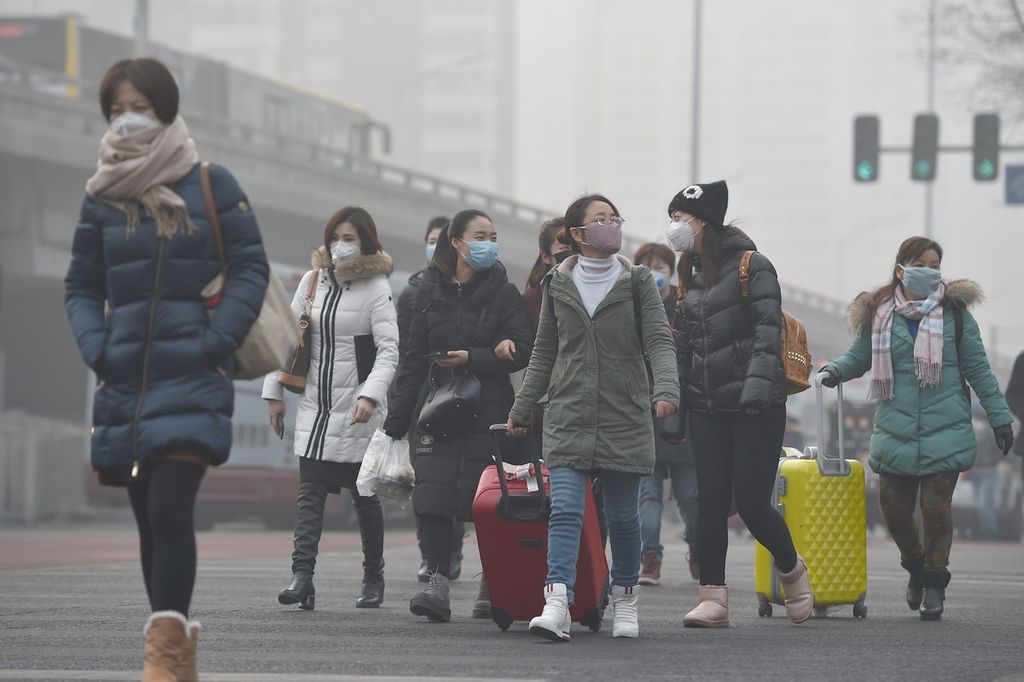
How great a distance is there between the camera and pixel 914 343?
30.3 ft

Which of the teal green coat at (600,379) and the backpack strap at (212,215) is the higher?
the backpack strap at (212,215)

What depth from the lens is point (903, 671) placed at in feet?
21.9

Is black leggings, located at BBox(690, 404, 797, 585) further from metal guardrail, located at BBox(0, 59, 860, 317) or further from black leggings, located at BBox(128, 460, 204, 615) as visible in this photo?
metal guardrail, located at BBox(0, 59, 860, 317)

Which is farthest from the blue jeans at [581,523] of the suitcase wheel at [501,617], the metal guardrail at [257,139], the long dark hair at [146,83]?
the metal guardrail at [257,139]

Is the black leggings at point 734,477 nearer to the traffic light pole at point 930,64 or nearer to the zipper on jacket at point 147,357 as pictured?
the zipper on jacket at point 147,357

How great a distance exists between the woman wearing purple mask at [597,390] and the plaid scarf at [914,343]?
180cm

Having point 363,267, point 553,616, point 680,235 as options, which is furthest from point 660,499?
point 553,616

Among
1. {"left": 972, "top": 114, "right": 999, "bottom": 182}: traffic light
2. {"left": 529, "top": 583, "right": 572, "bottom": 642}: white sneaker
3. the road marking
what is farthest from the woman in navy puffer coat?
{"left": 972, "top": 114, "right": 999, "bottom": 182}: traffic light

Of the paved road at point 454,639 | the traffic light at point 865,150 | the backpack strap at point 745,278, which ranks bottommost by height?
the paved road at point 454,639

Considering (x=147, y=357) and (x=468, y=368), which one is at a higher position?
(x=468, y=368)

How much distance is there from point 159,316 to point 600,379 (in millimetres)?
2523

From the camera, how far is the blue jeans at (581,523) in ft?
24.8

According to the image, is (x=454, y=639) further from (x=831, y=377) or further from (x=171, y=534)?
(x=171, y=534)

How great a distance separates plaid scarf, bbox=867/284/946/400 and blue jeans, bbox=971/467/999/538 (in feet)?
56.5
